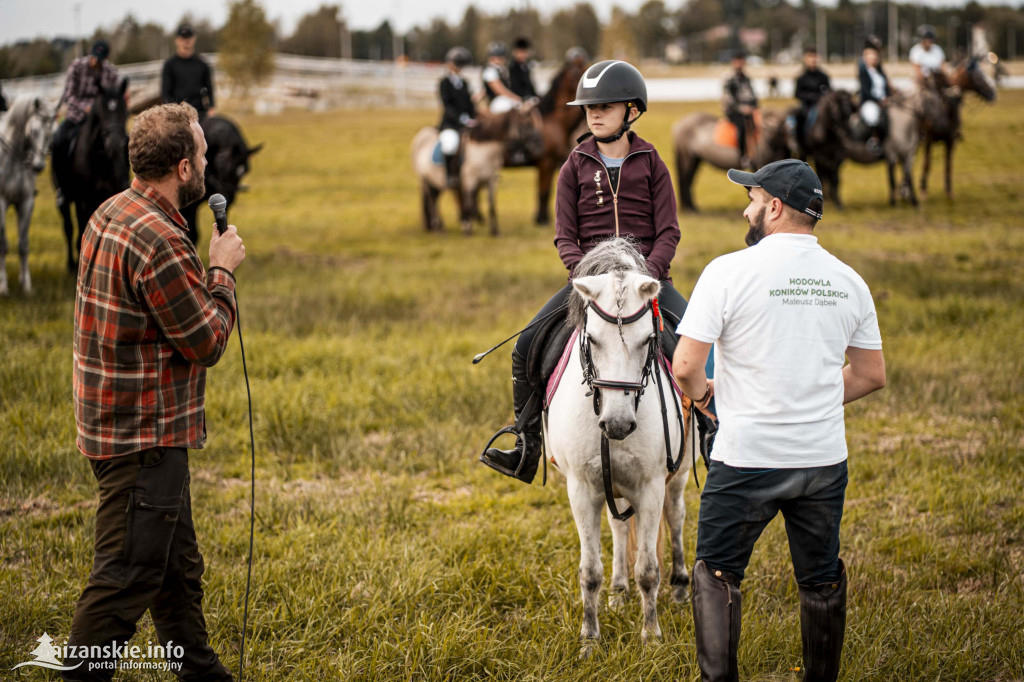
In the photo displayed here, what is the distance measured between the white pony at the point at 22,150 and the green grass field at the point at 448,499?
82 cm

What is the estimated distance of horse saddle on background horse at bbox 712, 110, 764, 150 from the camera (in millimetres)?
17703

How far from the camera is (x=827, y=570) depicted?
320cm

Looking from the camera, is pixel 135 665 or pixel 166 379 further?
pixel 135 665

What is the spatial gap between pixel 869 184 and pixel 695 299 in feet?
72.0

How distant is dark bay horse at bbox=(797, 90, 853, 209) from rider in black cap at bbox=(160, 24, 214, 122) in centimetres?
1184

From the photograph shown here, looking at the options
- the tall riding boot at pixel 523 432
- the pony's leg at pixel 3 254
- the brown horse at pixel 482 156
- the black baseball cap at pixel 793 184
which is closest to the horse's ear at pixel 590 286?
the black baseball cap at pixel 793 184

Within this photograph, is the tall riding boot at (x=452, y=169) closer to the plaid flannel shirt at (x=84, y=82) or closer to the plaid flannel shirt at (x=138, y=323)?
the plaid flannel shirt at (x=84, y=82)

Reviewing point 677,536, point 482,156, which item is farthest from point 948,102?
point 677,536

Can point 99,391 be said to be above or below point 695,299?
below

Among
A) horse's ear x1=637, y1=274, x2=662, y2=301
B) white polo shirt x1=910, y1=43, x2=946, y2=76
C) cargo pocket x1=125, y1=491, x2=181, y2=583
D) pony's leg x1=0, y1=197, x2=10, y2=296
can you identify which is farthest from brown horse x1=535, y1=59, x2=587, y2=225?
cargo pocket x1=125, y1=491, x2=181, y2=583

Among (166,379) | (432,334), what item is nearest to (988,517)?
(166,379)

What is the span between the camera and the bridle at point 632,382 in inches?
135

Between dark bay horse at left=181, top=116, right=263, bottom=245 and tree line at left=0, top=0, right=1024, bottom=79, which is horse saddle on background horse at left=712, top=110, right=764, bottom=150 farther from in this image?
tree line at left=0, top=0, right=1024, bottom=79

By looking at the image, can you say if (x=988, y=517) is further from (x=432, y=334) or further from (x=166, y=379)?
(x=432, y=334)
